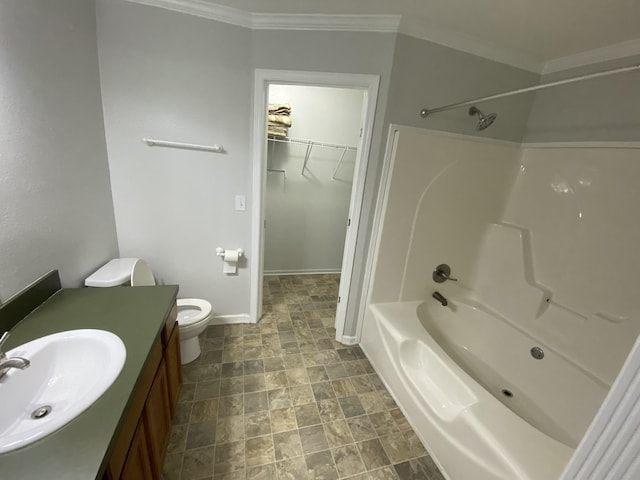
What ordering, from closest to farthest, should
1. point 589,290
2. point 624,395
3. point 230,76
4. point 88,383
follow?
point 624,395, point 88,383, point 589,290, point 230,76

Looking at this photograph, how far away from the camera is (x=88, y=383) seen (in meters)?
0.90

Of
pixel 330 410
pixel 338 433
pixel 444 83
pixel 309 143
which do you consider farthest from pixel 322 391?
pixel 309 143

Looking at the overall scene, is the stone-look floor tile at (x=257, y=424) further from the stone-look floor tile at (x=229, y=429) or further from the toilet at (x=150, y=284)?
the toilet at (x=150, y=284)

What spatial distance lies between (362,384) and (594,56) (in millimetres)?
2620

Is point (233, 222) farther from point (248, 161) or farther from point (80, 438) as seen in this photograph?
point (80, 438)

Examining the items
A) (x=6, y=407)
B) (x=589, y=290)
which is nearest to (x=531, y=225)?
(x=589, y=290)

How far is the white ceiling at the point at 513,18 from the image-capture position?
49.3 inches

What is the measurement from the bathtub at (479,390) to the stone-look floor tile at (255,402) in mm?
858

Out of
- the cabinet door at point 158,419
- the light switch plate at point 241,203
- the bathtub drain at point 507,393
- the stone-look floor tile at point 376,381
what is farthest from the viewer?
the light switch plate at point 241,203

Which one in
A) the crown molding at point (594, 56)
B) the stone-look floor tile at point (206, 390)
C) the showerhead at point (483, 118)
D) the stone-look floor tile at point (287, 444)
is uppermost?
the crown molding at point (594, 56)

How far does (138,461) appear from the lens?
925 mm

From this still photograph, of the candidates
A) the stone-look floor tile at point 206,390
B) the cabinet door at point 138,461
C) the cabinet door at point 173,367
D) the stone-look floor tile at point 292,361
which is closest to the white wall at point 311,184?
the stone-look floor tile at point 292,361

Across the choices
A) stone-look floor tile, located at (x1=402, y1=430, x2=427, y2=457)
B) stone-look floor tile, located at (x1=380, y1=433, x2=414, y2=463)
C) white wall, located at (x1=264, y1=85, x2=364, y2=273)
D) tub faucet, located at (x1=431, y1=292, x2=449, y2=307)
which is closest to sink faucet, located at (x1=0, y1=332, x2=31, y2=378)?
stone-look floor tile, located at (x1=380, y1=433, x2=414, y2=463)

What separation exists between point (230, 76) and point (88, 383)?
1.82 meters
